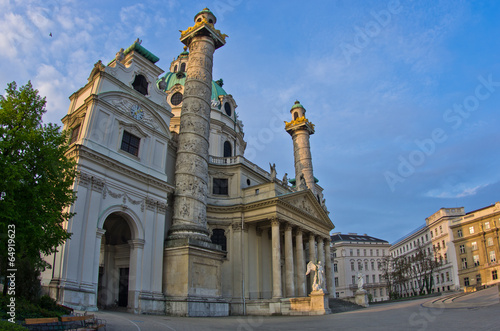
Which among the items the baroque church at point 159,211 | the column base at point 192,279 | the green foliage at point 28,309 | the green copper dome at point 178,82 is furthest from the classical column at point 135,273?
the green copper dome at point 178,82

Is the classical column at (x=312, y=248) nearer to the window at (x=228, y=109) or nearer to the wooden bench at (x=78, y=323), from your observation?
the window at (x=228, y=109)

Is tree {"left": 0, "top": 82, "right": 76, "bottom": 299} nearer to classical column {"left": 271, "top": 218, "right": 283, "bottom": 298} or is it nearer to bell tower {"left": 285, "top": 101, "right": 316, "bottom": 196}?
classical column {"left": 271, "top": 218, "right": 283, "bottom": 298}

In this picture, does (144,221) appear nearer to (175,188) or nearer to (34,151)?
(175,188)

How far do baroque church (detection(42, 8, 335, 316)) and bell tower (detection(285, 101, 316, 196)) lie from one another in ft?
25.2

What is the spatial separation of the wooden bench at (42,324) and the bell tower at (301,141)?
104 feet

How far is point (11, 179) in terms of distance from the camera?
40.2 feet

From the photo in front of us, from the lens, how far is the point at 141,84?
83.1 ft

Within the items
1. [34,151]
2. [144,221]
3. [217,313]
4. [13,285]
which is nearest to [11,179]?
[34,151]

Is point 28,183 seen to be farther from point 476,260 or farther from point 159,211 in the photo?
point 476,260

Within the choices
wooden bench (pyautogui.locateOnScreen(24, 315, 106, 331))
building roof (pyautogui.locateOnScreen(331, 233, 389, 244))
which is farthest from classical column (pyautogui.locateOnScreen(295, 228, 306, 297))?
building roof (pyautogui.locateOnScreen(331, 233, 389, 244))

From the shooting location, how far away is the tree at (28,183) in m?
12.1

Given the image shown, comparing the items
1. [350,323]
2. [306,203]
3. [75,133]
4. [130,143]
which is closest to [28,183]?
[75,133]

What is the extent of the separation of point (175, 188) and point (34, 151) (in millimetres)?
10890

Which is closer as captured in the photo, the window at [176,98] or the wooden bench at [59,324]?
the wooden bench at [59,324]
